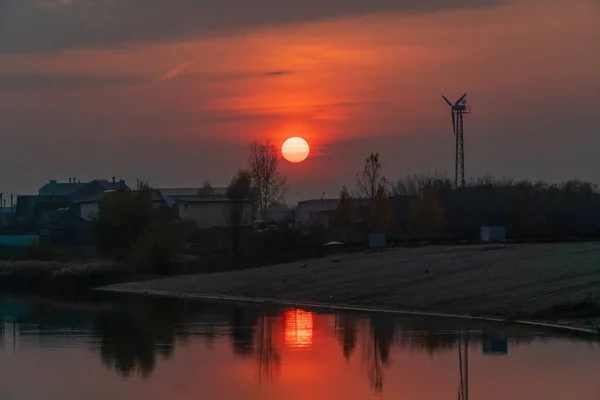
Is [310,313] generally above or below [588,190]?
below

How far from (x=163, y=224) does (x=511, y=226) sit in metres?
27.7

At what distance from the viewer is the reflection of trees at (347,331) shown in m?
31.3

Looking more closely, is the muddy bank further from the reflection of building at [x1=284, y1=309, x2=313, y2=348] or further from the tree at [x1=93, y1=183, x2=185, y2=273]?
the tree at [x1=93, y1=183, x2=185, y2=273]

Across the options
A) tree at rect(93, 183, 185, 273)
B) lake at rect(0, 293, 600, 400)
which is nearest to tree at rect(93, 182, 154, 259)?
tree at rect(93, 183, 185, 273)

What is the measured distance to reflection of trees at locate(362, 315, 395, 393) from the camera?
2579 centimetres

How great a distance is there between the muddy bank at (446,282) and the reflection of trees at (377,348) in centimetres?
375

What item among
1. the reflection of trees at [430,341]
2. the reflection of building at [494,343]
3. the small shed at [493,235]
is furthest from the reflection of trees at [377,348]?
the small shed at [493,235]

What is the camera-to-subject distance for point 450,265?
50.8 metres

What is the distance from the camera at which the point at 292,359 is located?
94.8ft

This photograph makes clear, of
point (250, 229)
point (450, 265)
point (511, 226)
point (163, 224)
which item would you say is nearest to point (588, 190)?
point (511, 226)

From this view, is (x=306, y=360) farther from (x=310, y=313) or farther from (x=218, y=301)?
(x=218, y=301)

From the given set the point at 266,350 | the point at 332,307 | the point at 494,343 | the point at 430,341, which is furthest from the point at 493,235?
the point at 266,350

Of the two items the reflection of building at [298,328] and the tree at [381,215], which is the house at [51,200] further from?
the reflection of building at [298,328]

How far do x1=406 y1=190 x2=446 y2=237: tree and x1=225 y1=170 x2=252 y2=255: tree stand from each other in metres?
14.9
